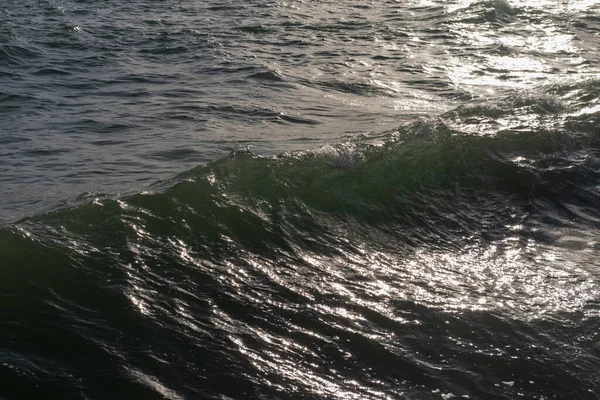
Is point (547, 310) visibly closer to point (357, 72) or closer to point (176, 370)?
point (176, 370)

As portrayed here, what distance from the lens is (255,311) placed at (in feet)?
17.9

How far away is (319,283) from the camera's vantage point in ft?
19.3

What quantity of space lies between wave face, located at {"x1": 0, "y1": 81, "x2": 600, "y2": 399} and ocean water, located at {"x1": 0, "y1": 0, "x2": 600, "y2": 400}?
2cm

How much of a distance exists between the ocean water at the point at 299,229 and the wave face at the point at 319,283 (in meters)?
0.02

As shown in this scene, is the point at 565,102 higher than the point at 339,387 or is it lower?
higher

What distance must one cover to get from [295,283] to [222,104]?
19.2 ft

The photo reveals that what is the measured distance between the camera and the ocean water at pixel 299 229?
4.89 meters

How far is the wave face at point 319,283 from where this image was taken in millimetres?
4793

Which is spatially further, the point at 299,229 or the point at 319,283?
the point at 299,229

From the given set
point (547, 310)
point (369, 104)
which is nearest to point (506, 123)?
point (369, 104)

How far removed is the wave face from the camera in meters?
4.79

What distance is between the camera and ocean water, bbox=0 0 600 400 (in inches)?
193

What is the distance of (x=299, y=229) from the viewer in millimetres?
6883

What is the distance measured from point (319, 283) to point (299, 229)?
1063 millimetres
